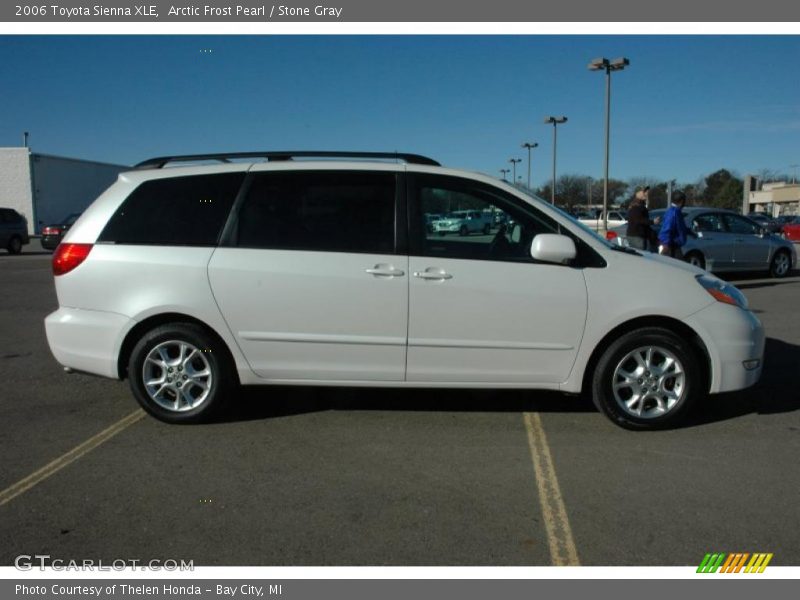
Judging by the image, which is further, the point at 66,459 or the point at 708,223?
the point at 708,223

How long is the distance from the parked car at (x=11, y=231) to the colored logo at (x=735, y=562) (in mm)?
27093

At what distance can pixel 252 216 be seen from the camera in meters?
4.84

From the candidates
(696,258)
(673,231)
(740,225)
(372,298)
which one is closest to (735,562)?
(372,298)

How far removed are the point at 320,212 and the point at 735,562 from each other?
325 centimetres

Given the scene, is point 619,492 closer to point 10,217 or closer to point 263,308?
point 263,308

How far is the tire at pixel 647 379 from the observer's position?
15.4 feet

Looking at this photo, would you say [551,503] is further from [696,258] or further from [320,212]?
[696,258]

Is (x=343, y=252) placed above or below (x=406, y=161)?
below

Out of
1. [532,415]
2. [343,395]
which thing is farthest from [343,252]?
[532,415]

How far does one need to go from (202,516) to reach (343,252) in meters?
1.97

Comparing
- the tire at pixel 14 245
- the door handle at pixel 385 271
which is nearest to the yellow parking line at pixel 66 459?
the door handle at pixel 385 271

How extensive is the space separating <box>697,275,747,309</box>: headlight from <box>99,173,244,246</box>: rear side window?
338 centimetres

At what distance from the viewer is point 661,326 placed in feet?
15.5

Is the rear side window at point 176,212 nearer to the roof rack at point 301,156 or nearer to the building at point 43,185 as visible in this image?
the roof rack at point 301,156
